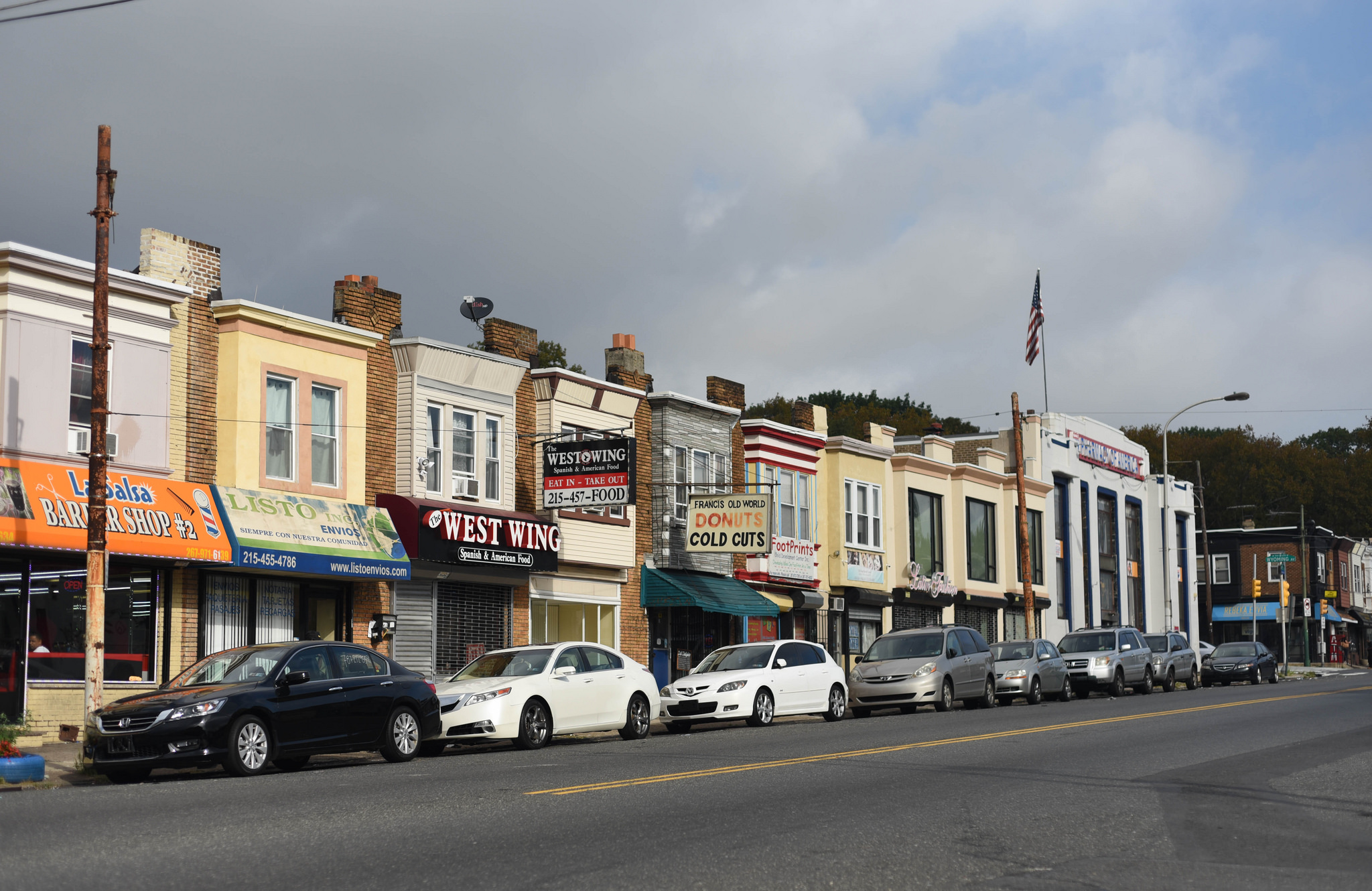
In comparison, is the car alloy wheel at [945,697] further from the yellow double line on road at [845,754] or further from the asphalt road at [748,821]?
the asphalt road at [748,821]

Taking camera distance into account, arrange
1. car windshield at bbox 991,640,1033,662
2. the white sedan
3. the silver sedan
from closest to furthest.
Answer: the white sedan → the silver sedan → car windshield at bbox 991,640,1033,662

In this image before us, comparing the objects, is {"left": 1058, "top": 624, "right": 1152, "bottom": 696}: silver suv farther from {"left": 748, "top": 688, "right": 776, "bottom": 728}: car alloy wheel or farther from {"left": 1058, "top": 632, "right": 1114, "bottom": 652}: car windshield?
{"left": 748, "top": 688, "right": 776, "bottom": 728}: car alloy wheel

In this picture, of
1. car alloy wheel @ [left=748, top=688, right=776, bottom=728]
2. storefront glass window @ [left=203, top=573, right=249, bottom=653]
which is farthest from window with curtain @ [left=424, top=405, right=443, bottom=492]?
car alloy wheel @ [left=748, top=688, right=776, bottom=728]

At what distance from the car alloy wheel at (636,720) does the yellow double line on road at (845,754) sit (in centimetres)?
472

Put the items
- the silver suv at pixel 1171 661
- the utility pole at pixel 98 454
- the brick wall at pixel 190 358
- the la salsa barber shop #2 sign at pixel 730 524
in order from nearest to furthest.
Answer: the utility pole at pixel 98 454 → the brick wall at pixel 190 358 → the la salsa barber shop #2 sign at pixel 730 524 → the silver suv at pixel 1171 661

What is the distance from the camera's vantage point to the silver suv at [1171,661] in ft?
125

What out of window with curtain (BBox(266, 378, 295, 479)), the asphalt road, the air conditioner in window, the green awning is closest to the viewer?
the asphalt road

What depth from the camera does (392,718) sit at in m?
17.5

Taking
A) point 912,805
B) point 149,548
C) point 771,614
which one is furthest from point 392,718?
point 771,614

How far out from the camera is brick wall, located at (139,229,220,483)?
22.5m

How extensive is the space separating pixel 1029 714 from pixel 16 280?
1757cm

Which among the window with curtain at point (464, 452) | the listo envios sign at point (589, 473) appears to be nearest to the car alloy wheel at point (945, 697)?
the listo envios sign at point (589, 473)

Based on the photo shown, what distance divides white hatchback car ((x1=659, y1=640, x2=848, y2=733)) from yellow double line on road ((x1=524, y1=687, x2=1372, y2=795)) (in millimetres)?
4803

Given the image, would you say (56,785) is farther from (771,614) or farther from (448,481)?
(771,614)
